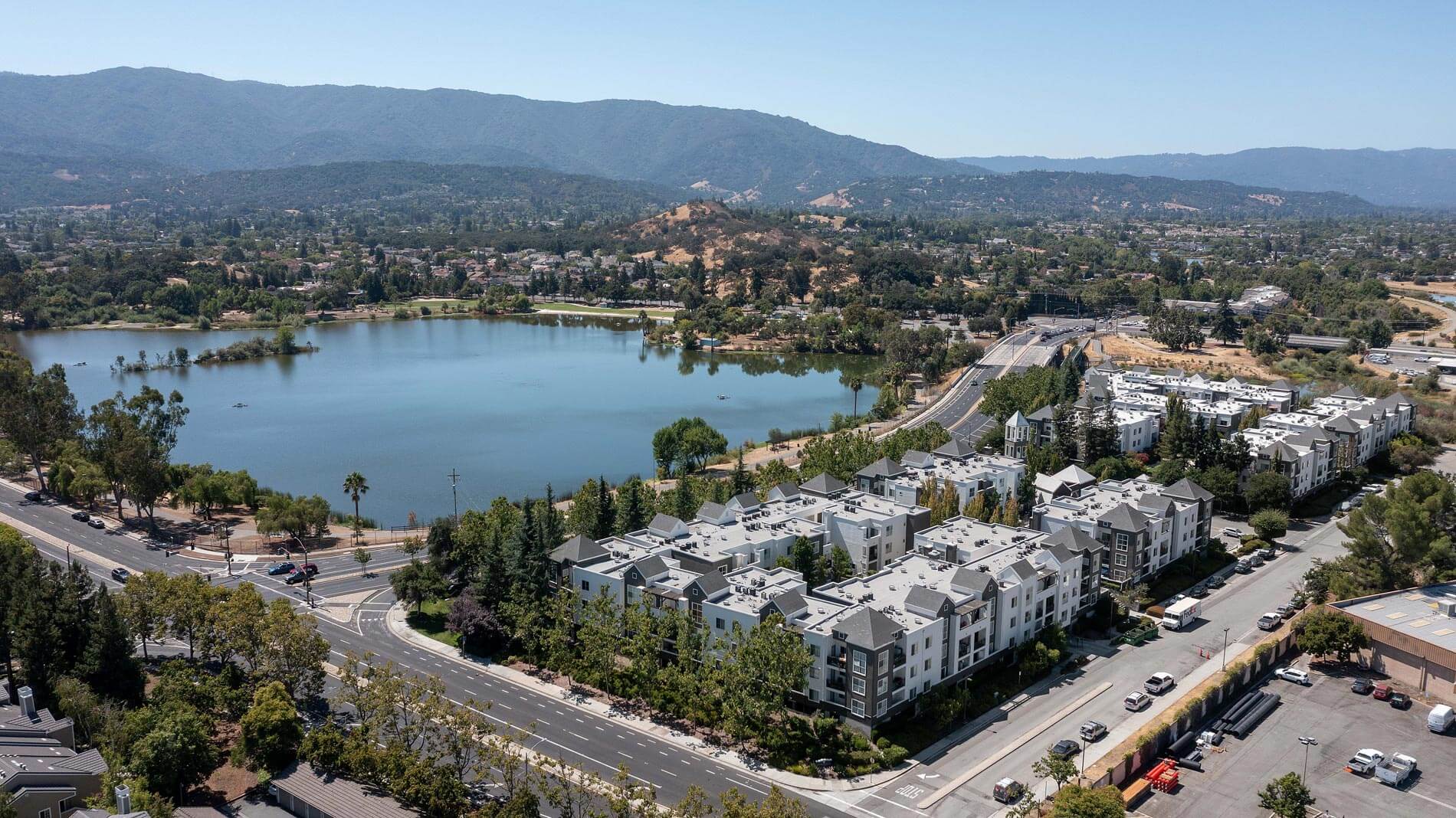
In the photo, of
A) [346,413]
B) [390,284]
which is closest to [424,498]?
[346,413]

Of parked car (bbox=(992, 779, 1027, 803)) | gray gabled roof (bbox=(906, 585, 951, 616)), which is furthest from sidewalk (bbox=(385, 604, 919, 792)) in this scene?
gray gabled roof (bbox=(906, 585, 951, 616))

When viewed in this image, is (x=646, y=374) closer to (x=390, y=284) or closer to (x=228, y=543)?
(x=228, y=543)

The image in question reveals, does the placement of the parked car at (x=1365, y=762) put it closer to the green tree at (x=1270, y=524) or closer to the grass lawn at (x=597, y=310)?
the green tree at (x=1270, y=524)

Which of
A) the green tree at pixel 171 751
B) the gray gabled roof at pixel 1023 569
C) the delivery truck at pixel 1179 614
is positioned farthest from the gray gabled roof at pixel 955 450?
the green tree at pixel 171 751

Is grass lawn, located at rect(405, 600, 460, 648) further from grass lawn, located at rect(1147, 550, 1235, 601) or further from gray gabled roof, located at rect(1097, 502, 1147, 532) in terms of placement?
grass lawn, located at rect(1147, 550, 1235, 601)

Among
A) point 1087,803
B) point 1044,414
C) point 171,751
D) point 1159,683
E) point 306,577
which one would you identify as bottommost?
point 1159,683

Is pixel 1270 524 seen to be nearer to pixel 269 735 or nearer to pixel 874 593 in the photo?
pixel 874 593

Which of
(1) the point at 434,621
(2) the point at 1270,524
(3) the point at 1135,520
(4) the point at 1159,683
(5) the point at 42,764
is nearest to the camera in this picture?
(5) the point at 42,764

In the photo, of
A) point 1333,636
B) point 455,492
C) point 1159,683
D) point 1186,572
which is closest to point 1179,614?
point 1333,636
